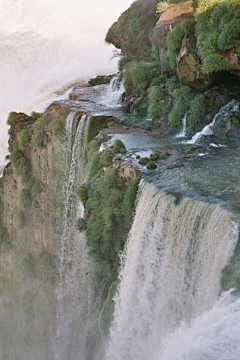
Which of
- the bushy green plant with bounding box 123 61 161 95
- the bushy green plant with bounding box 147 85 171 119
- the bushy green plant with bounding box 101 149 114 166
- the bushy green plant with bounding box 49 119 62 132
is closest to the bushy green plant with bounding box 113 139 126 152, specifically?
the bushy green plant with bounding box 101 149 114 166

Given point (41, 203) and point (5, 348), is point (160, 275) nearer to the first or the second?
point (41, 203)

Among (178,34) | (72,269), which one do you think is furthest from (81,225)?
(178,34)

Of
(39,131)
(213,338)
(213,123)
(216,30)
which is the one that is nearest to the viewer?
(213,338)

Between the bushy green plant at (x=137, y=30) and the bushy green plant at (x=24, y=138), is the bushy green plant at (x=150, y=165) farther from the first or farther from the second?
the bushy green plant at (x=137, y=30)

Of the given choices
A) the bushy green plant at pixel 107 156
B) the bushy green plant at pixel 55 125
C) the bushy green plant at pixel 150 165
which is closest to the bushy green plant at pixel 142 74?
the bushy green plant at pixel 55 125

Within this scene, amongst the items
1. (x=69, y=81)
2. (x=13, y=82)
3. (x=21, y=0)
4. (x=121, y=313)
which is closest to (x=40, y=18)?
(x=21, y=0)

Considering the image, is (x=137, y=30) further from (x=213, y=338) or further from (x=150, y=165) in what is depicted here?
(x=213, y=338)
